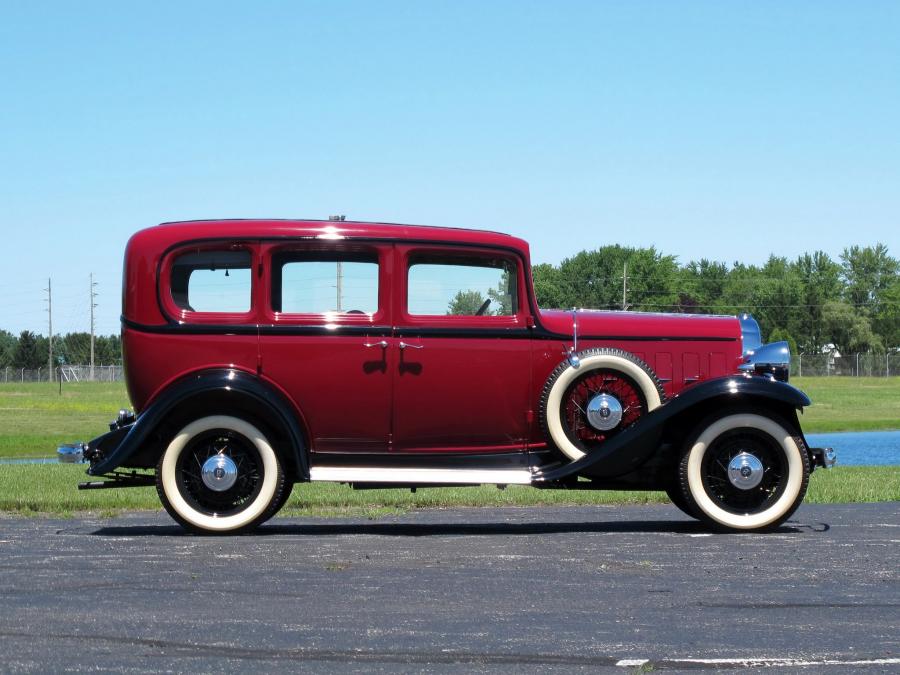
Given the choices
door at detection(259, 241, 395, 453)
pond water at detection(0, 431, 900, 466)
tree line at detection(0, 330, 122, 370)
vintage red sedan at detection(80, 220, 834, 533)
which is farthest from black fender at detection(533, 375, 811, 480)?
tree line at detection(0, 330, 122, 370)

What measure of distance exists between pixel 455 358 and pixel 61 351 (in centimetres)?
14043

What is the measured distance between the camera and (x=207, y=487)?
844cm

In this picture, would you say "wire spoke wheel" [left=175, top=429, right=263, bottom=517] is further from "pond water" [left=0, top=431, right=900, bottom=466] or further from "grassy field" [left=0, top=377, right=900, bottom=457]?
"grassy field" [left=0, top=377, right=900, bottom=457]

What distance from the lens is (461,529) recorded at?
8961 millimetres

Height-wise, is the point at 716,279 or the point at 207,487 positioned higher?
the point at 716,279

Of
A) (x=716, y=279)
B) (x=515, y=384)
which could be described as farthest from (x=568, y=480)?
(x=716, y=279)

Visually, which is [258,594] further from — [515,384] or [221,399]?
[515,384]

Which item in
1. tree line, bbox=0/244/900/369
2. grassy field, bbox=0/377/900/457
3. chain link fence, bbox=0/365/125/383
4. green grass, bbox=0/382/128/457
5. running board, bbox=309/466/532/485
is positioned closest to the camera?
running board, bbox=309/466/532/485

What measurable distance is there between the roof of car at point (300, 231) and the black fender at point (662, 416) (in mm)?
1714

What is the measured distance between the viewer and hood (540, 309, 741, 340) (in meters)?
9.02

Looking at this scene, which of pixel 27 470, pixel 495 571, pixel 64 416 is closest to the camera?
pixel 495 571

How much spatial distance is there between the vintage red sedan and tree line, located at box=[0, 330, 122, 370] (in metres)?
117

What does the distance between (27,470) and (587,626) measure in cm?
1452

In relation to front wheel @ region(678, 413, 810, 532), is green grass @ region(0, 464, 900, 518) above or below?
below
